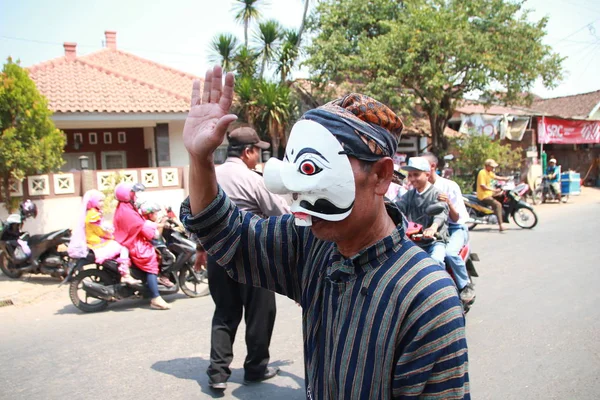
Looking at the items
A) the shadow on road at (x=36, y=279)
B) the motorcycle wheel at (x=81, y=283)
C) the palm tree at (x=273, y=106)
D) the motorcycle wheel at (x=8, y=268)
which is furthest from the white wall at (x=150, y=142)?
the motorcycle wheel at (x=81, y=283)

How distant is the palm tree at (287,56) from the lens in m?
17.7

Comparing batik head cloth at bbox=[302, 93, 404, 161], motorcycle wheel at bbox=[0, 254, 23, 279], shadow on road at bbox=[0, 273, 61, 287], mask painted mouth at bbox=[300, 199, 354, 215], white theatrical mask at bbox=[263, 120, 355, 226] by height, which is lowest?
shadow on road at bbox=[0, 273, 61, 287]

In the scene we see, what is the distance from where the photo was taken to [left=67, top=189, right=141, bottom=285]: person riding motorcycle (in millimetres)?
6473

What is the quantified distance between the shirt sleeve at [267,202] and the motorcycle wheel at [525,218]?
9452mm

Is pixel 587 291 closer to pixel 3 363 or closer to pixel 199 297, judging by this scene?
pixel 199 297

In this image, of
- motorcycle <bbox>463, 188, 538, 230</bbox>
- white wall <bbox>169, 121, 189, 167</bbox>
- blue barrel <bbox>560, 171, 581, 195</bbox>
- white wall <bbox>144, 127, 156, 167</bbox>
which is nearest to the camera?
motorcycle <bbox>463, 188, 538, 230</bbox>

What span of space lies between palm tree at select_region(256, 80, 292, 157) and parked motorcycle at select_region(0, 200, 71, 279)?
917 cm

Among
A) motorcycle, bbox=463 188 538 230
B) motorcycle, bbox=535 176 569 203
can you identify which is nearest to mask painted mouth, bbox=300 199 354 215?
motorcycle, bbox=463 188 538 230

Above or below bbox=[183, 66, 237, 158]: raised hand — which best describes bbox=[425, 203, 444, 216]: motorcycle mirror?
below

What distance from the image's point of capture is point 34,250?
798 cm

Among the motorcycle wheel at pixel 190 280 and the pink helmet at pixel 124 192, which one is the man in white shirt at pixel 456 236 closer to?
the motorcycle wheel at pixel 190 280

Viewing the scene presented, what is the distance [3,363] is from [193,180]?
14.1ft

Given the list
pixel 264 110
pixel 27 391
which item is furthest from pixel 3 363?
pixel 264 110

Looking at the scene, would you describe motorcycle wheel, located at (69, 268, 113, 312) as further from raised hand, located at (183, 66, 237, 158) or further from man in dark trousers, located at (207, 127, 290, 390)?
raised hand, located at (183, 66, 237, 158)
